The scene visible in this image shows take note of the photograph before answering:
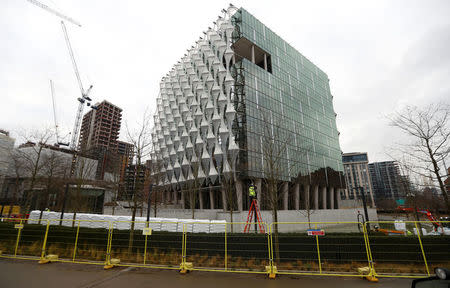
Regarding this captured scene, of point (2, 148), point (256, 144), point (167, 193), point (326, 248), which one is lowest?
point (326, 248)

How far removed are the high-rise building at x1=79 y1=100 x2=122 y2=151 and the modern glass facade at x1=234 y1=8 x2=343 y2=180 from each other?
116 metres

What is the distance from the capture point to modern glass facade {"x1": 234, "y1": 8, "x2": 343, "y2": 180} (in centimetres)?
4556

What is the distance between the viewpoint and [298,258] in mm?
9977

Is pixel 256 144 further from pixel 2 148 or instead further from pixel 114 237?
pixel 2 148

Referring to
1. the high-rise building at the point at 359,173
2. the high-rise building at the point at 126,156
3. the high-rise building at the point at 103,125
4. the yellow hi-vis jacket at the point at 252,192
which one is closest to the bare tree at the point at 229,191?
the yellow hi-vis jacket at the point at 252,192

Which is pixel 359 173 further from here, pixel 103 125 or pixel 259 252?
pixel 103 125

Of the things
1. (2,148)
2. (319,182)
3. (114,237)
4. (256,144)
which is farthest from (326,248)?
(2,148)

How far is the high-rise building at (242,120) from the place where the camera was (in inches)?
1729

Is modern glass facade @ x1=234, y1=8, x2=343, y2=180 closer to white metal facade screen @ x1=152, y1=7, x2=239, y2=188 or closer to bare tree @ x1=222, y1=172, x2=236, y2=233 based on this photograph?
white metal facade screen @ x1=152, y1=7, x2=239, y2=188

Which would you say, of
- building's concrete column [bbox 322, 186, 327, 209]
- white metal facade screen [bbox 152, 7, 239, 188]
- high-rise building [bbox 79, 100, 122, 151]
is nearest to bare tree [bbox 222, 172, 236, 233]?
white metal facade screen [bbox 152, 7, 239, 188]

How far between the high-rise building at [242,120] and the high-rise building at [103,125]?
8700 centimetres

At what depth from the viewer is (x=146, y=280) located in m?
7.80

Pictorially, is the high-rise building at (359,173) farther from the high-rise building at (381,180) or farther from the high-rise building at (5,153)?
the high-rise building at (5,153)

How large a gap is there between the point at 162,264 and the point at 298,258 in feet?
21.1
